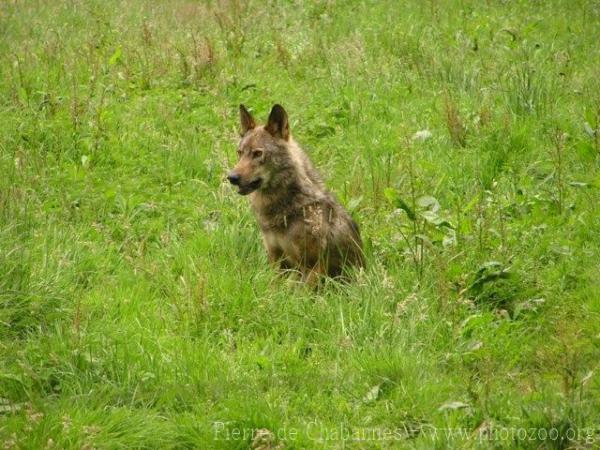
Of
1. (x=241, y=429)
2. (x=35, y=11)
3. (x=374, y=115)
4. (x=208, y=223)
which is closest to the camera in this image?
(x=241, y=429)

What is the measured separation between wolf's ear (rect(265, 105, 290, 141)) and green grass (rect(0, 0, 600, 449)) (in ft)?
2.54

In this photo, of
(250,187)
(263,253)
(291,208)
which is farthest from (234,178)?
(263,253)

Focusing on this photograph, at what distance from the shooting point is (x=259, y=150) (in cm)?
707

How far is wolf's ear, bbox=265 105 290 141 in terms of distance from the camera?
283 inches

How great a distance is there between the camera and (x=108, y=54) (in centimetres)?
1098

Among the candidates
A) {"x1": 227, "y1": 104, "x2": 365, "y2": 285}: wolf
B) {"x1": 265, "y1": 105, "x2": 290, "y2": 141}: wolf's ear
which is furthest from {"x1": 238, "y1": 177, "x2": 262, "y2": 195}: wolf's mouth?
{"x1": 265, "y1": 105, "x2": 290, "y2": 141}: wolf's ear

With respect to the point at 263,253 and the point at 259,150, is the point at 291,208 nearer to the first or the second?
the point at 263,253

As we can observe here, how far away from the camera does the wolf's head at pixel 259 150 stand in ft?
22.8

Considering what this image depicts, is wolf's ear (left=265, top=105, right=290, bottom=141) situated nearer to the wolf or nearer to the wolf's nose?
the wolf

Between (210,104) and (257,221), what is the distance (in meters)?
2.97

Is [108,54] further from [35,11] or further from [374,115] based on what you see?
Result: [374,115]

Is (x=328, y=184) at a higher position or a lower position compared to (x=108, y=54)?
lower

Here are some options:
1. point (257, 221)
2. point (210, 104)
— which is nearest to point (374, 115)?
point (210, 104)

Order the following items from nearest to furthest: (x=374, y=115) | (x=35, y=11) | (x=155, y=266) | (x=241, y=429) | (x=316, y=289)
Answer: (x=241, y=429) < (x=155, y=266) < (x=316, y=289) < (x=374, y=115) < (x=35, y=11)
